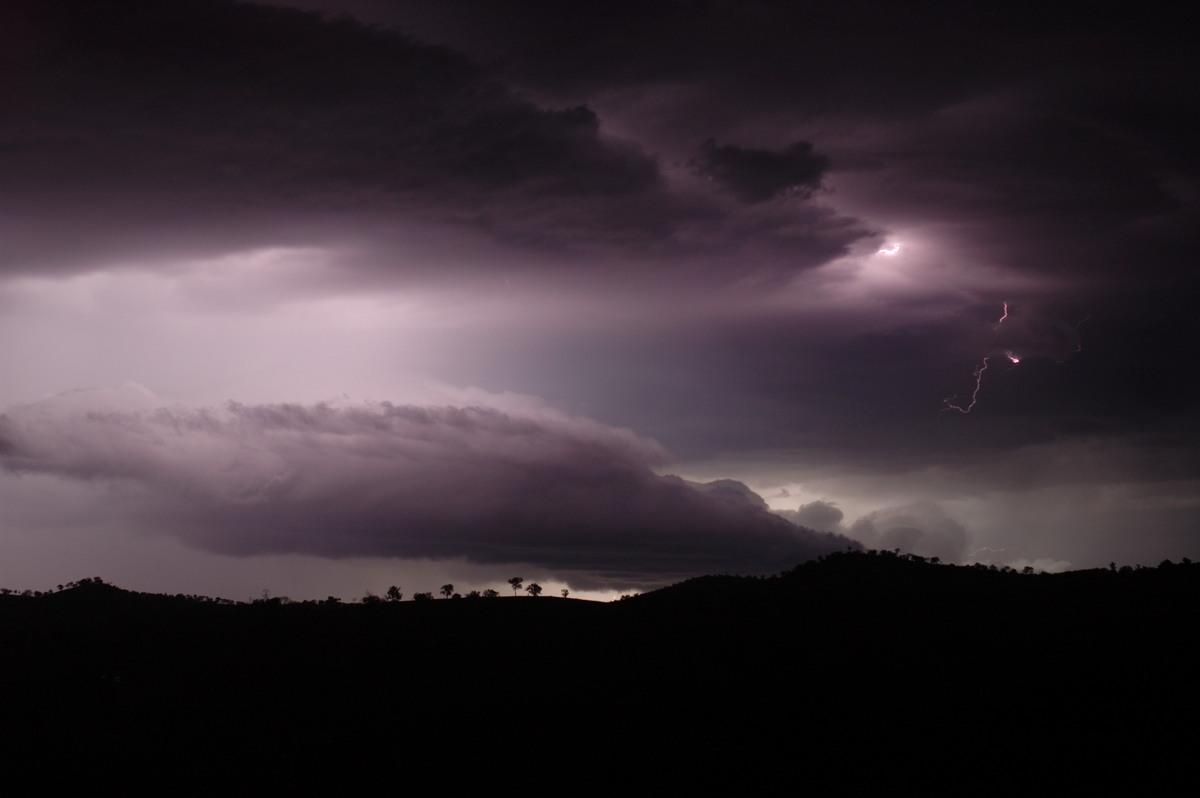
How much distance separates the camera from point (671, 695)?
90.3 m

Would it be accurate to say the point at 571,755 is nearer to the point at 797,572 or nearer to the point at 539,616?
the point at 539,616

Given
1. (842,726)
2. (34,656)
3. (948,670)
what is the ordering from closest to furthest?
(842,726) → (948,670) → (34,656)

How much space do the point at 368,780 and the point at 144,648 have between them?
1887 inches

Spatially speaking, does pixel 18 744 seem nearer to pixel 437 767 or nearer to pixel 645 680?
pixel 437 767

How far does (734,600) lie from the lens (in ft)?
383

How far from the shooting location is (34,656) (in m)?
111

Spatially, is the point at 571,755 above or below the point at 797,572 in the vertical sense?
below

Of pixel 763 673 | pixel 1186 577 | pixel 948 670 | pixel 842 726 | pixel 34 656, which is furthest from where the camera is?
pixel 34 656

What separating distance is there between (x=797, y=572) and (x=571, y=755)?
178ft

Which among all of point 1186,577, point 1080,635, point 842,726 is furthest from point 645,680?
point 1186,577

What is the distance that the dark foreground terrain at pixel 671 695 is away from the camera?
73188mm

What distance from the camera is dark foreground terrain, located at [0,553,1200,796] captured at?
73.2 metres

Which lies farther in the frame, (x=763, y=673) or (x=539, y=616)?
(x=539, y=616)

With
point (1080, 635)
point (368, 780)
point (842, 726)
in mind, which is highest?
point (1080, 635)
